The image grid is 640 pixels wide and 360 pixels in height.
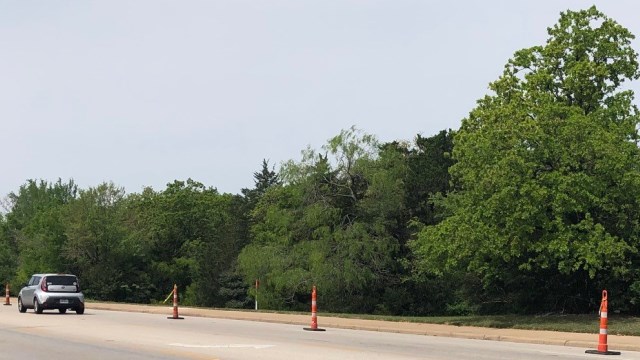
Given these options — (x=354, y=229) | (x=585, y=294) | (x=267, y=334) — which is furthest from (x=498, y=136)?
(x=354, y=229)

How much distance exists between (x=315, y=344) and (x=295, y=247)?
37325 mm

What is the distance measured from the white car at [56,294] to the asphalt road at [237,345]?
7.36 m

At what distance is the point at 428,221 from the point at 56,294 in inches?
1134

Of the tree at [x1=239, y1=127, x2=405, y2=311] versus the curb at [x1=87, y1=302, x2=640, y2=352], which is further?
the tree at [x1=239, y1=127, x2=405, y2=311]

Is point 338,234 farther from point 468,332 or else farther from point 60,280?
point 468,332

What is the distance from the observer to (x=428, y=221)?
54906 millimetres

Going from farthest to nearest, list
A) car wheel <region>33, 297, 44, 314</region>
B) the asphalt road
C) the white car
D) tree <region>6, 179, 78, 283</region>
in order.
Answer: tree <region>6, 179, 78, 283</region>
car wheel <region>33, 297, 44, 314</region>
the white car
the asphalt road

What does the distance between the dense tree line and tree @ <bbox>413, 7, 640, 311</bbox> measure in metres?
0.07

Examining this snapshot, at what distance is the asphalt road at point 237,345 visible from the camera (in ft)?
50.8

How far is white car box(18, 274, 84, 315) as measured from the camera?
31891 millimetres

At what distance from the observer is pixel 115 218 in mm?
77625

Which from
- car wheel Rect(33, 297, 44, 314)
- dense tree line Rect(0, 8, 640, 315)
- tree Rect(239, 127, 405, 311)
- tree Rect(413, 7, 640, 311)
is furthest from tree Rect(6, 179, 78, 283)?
tree Rect(413, 7, 640, 311)

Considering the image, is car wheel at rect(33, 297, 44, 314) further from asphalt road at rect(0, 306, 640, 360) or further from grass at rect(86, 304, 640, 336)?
grass at rect(86, 304, 640, 336)

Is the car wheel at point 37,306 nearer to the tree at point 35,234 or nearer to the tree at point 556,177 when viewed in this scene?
the tree at point 556,177
